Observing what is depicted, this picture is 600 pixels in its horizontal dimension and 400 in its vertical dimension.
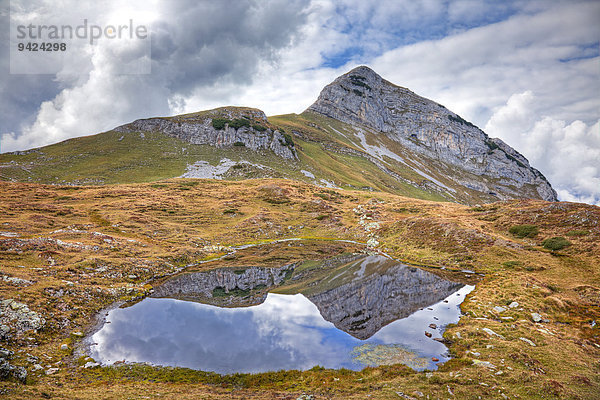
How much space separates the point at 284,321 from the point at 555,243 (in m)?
45.1

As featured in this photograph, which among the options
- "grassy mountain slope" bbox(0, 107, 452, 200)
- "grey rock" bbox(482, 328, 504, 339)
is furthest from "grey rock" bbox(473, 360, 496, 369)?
"grassy mountain slope" bbox(0, 107, 452, 200)

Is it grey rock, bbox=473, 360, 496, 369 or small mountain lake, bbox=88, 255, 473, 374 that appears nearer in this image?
grey rock, bbox=473, 360, 496, 369

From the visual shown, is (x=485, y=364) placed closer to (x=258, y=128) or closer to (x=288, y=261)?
(x=288, y=261)

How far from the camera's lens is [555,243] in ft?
142

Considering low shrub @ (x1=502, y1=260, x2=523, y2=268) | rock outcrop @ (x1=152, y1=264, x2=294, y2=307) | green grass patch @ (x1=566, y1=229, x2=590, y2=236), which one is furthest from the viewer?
green grass patch @ (x1=566, y1=229, x2=590, y2=236)

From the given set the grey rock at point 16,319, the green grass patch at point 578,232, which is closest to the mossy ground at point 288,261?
the green grass patch at point 578,232

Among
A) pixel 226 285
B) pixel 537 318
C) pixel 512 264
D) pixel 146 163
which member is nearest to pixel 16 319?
pixel 226 285

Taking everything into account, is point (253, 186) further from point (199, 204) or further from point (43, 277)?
point (43, 277)

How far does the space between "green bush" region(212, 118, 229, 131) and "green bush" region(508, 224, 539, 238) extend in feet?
442

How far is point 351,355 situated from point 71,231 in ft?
173

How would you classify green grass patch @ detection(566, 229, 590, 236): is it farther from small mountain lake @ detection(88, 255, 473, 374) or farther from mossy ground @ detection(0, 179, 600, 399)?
small mountain lake @ detection(88, 255, 473, 374)

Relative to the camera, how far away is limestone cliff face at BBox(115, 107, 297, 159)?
145750mm

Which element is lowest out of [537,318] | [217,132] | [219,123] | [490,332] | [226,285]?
[490,332]

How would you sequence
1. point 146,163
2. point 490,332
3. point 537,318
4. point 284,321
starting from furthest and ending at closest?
point 146,163 < point 284,321 < point 537,318 < point 490,332
